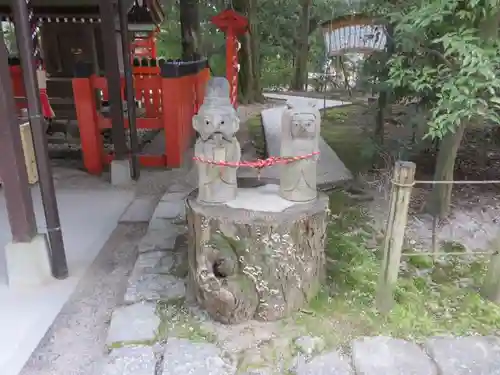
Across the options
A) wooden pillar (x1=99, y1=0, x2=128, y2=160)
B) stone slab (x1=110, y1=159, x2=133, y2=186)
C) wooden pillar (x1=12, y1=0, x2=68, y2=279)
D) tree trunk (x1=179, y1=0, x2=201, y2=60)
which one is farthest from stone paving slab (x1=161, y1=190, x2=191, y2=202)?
tree trunk (x1=179, y1=0, x2=201, y2=60)

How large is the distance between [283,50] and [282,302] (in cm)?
1400

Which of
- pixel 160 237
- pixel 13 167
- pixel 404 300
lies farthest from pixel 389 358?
pixel 13 167

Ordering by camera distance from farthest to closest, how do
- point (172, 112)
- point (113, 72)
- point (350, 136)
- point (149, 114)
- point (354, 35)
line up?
point (350, 136)
point (354, 35)
point (149, 114)
point (172, 112)
point (113, 72)

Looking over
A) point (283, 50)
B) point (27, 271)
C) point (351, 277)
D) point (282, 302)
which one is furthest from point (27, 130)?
point (283, 50)

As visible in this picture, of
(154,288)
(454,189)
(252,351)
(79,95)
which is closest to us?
(252,351)

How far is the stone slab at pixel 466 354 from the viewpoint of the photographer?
2.26 meters

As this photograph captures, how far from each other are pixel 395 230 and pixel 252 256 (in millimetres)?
795

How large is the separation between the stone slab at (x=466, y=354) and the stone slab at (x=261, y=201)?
1079 millimetres

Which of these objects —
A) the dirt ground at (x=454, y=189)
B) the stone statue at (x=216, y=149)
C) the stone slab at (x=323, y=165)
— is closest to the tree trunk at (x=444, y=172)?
the dirt ground at (x=454, y=189)

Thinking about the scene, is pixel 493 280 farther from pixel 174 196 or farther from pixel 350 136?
pixel 350 136

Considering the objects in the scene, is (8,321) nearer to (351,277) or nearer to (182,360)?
(182,360)

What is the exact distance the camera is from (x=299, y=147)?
257 centimetres

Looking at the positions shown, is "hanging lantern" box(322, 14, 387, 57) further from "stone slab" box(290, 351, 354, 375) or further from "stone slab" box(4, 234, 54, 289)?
"stone slab" box(4, 234, 54, 289)

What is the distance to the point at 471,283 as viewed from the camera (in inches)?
120
